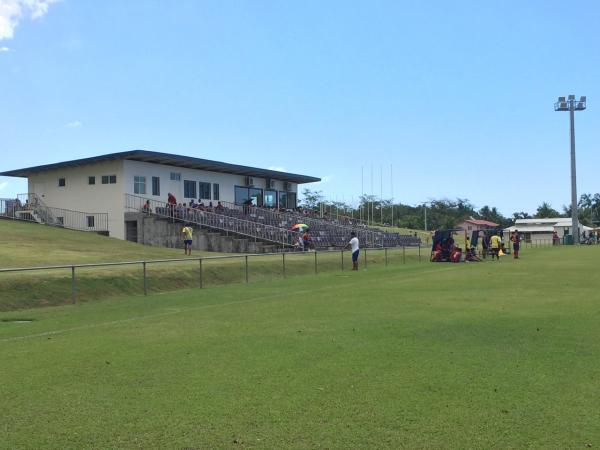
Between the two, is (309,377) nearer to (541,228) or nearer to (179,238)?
(179,238)

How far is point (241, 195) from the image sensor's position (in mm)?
50312

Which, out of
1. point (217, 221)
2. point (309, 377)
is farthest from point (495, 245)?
point (309, 377)

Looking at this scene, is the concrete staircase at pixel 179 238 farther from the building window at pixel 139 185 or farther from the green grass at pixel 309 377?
the green grass at pixel 309 377

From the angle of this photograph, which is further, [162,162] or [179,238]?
[162,162]

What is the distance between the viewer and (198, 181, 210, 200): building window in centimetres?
4593

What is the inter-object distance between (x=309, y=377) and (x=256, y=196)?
4534 centimetres

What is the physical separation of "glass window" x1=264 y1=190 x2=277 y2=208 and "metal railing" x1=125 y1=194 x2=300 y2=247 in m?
13.0

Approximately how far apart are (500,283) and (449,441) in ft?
49.8

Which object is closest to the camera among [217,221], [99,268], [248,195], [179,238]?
[99,268]

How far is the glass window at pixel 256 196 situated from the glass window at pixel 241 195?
451mm

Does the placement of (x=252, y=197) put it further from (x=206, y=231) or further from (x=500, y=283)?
(x=500, y=283)

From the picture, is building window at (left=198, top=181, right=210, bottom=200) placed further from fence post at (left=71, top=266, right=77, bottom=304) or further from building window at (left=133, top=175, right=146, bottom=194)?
fence post at (left=71, top=266, right=77, bottom=304)

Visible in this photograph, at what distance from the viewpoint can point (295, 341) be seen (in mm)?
9273

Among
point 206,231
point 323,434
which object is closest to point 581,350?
point 323,434
